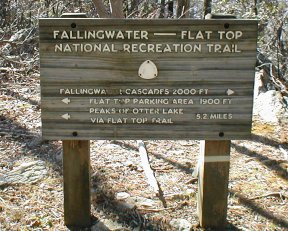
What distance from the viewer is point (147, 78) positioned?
2865 millimetres

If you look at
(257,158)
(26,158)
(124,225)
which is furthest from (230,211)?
(26,158)

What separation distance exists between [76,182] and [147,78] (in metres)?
0.92

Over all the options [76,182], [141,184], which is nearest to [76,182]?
[76,182]

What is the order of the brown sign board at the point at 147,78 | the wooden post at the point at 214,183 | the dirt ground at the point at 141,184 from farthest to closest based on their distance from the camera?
1. the dirt ground at the point at 141,184
2. the wooden post at the point at 214,183
3. the brown sign board at the point at 147,78

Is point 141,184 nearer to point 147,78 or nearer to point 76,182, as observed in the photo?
point 76,182

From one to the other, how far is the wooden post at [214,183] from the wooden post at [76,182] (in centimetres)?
83

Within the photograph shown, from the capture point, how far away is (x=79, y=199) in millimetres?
3158

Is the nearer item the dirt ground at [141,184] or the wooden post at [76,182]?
the wooden post at [76,182]

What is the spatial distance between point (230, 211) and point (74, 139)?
1.41 m

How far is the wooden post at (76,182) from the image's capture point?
121 inches

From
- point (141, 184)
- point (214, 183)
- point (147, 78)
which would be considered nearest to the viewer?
point (147, 78)

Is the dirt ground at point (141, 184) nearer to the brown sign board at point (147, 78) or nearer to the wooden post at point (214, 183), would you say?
the wooden post at point (214, 183)

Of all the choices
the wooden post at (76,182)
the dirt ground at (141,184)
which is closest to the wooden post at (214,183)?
the dirt ground at (141,184)

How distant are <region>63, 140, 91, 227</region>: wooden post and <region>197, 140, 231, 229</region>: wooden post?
827 millimetres
